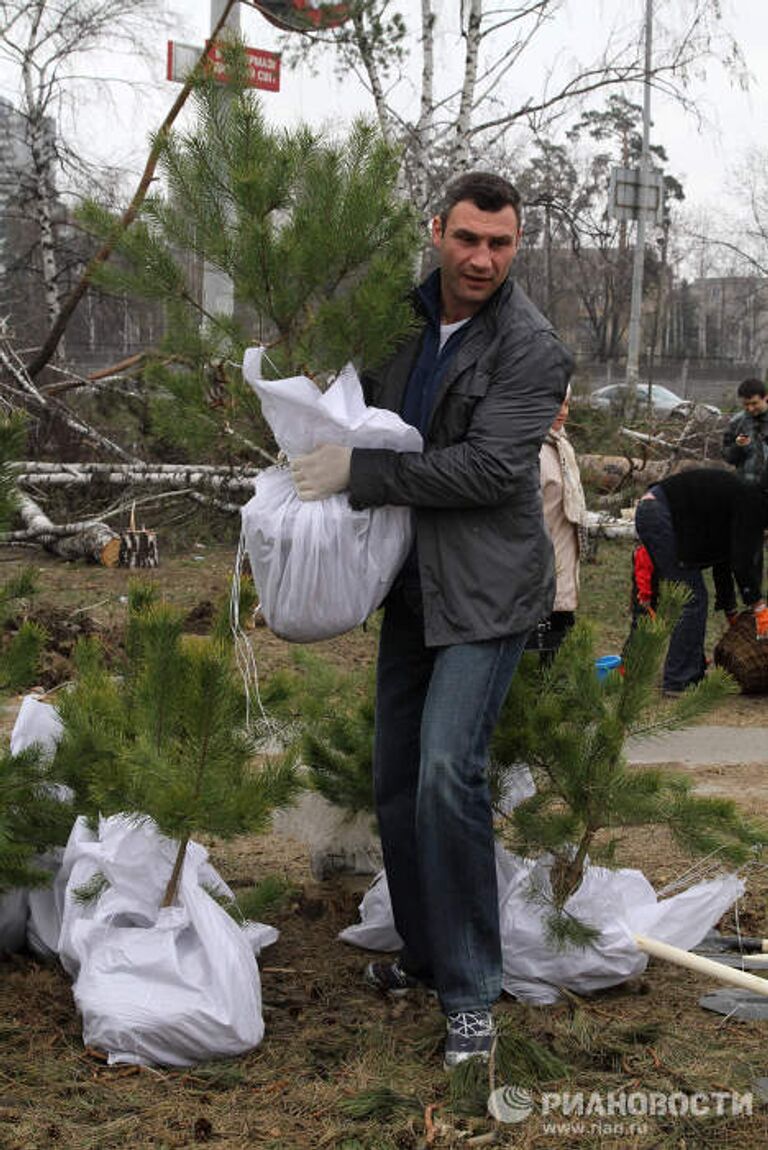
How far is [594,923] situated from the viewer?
133 inches

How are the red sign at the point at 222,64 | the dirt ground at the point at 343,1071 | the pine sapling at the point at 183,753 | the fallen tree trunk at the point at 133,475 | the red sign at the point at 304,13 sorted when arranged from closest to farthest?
the dirt ground at the point at 343,1071 → the pine sapling at the point at 183,753 → the red sign at the point at 222,64 → the fallen tree trunk at the point at 133,475 → the red sign at the point at 304,13

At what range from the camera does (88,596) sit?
9727 mm

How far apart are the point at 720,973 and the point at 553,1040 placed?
42 centimetres

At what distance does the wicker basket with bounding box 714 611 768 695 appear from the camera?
7777mm

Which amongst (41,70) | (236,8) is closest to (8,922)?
(236,8)

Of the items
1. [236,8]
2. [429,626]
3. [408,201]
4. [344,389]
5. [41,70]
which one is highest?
[41,70]

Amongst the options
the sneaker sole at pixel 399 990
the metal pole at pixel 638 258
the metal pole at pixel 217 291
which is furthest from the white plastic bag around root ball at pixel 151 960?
the metal pole at pixel 638 258

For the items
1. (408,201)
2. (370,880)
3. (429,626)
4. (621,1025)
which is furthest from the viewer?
(370,880)

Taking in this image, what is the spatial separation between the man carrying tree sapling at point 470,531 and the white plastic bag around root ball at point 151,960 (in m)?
0.48

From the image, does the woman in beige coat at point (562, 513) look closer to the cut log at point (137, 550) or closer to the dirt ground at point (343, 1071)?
the dirt ground at point (343, 1071)

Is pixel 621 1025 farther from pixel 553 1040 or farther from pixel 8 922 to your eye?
pixel 8 922

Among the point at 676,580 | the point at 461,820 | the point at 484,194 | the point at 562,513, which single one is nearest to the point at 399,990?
the point at 461,820

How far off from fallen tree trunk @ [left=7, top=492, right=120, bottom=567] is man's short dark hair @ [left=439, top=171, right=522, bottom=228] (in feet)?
27.0

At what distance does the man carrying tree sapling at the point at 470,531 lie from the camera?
2924 mm
